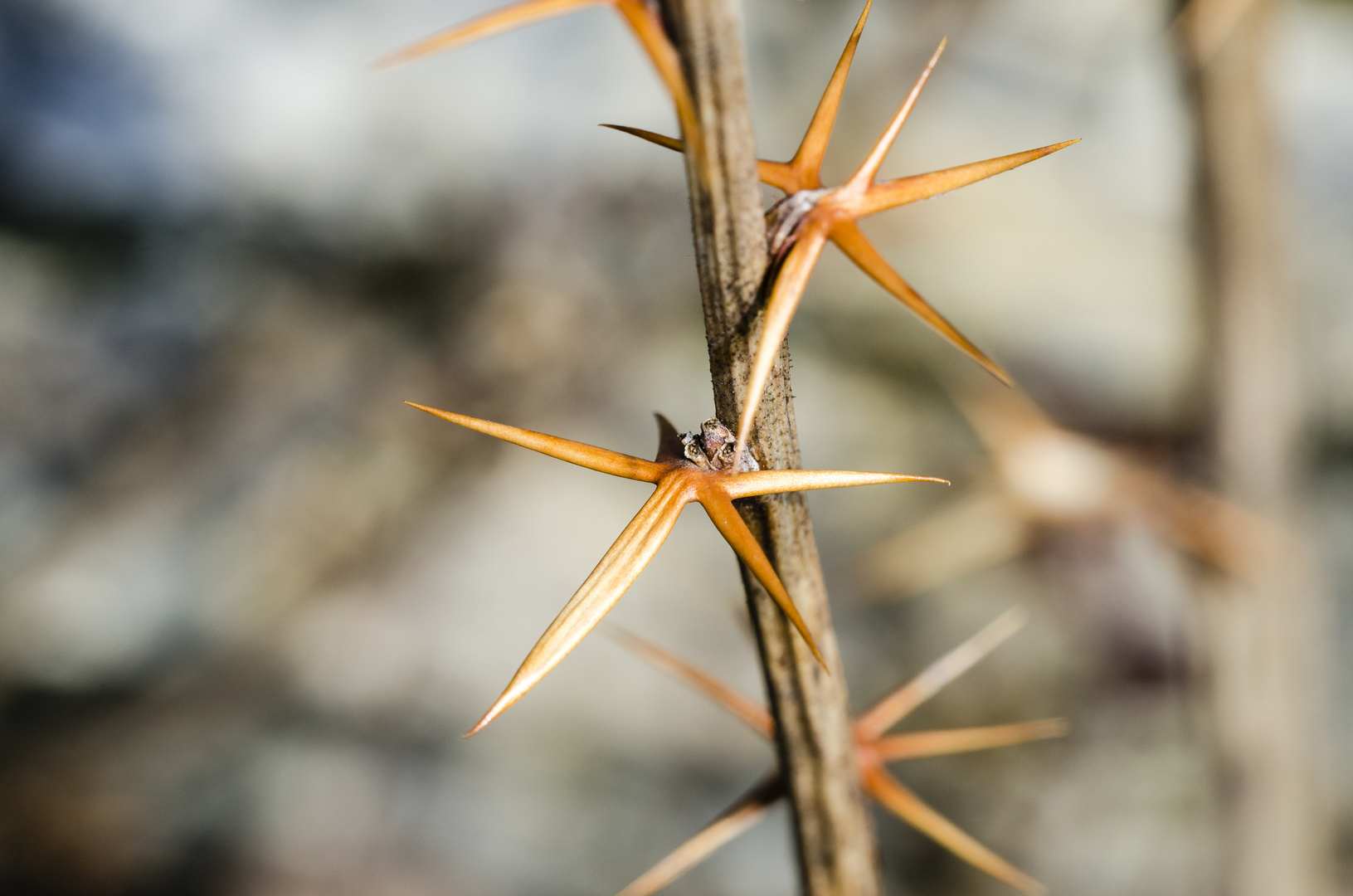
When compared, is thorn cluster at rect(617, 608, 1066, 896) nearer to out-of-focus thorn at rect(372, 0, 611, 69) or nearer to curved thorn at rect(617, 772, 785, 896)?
curved thorn at rect(617, 772, 785, 896)

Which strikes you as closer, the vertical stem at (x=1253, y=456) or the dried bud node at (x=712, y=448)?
the dried bud node at (x=712, y=448)

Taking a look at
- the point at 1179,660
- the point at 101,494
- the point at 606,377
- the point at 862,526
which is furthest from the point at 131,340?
the point at 1179,660

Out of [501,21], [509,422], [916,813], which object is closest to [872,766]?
[916,813]

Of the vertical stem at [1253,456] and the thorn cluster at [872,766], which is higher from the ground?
the vertical stem at [1253,456]

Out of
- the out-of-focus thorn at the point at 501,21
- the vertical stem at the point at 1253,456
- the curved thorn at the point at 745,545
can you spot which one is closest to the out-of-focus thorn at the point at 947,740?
the curved thorn at the point at 745,545

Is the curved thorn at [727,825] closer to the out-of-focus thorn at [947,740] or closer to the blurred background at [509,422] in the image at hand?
the out-of-focus thorn at [947,740]

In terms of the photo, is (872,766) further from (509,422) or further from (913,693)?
(509,422)

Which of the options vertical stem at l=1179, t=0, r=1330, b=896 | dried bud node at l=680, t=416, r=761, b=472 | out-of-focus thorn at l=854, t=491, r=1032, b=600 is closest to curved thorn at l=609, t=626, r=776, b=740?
dried bud node at l=680, t=416, r=761, b=472
